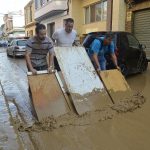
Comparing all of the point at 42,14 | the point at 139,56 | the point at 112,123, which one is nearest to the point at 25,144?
the point at 112,123

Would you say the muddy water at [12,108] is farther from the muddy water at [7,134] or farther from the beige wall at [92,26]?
the beige wall at [92,26]

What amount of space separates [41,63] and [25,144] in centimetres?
225

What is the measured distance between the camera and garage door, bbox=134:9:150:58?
1584 cm

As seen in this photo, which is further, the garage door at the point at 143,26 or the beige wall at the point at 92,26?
the beige wall at the point at 92,26

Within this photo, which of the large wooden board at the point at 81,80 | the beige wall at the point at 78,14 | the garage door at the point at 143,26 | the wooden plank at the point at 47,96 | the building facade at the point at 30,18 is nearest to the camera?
the wooden plank at the point at 47,96

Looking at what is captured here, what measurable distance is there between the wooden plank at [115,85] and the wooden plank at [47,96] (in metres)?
1.22

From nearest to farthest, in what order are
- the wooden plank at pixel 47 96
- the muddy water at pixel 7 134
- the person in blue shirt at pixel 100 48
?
the muddy water at pixel 7 134
the wooden plank at pixel 47 96
the person in blue shirt at pixel 100 48

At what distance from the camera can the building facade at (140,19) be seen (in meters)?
15.9

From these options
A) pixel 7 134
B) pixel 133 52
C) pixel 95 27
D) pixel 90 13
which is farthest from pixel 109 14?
pixel 7 134

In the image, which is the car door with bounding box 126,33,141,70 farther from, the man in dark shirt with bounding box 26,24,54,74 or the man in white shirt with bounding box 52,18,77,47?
the man in dark shirt with bounding box 26,24,54,74

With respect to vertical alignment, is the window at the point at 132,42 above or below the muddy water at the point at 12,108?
above

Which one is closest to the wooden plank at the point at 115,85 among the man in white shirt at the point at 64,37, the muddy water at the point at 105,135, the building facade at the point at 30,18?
the muddy water at the point at 105,135

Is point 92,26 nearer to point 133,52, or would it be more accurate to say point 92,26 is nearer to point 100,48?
point 133,52

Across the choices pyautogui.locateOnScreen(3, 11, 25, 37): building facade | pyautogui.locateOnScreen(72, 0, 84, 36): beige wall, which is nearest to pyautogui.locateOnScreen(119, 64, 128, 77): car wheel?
pyautogui.locateOnScreen(72, 0, 84, 36): beige wall
